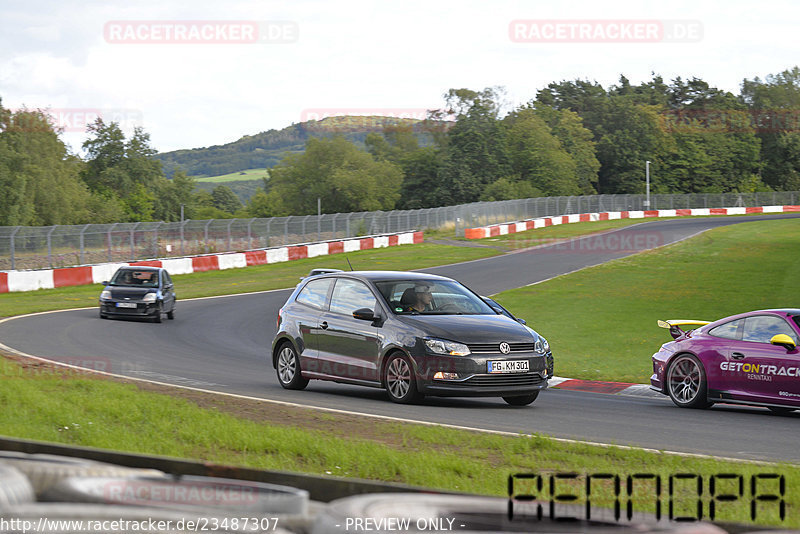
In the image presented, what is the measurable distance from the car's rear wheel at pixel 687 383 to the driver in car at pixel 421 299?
3.46m

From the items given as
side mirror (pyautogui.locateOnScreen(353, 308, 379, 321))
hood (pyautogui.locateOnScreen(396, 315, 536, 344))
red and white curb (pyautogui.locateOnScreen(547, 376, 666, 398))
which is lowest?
red and white curb (pyautogui.locateOnScreen(547, 376, 666, 398))

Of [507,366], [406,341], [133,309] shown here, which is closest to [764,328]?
[507,366]

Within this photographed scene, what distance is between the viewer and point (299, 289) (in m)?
13.4

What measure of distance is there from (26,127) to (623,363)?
89.6 metres

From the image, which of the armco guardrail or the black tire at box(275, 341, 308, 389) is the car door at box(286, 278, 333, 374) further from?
the armco guardrail

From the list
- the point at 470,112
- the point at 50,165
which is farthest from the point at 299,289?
the point at 470,112

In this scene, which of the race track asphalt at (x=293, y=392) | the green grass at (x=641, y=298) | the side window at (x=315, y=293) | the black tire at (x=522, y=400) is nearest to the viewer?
the race track asphalt at (x=293, y=392)

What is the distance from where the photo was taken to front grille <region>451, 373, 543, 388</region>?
1094 centimetres

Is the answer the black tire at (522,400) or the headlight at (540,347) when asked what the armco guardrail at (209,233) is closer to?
the black tire at (522,400)

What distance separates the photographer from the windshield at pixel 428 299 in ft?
39.1

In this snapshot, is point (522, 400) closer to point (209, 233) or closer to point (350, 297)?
point (350, 297)

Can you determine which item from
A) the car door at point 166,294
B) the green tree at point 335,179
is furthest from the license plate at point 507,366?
the green tree at point 335,179

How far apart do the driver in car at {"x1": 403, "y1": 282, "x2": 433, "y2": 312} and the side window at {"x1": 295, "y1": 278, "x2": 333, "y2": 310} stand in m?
1.34

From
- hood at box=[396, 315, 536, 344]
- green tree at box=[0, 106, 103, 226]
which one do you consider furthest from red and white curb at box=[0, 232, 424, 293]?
green tree at box=[0, 106, 103, 226]
